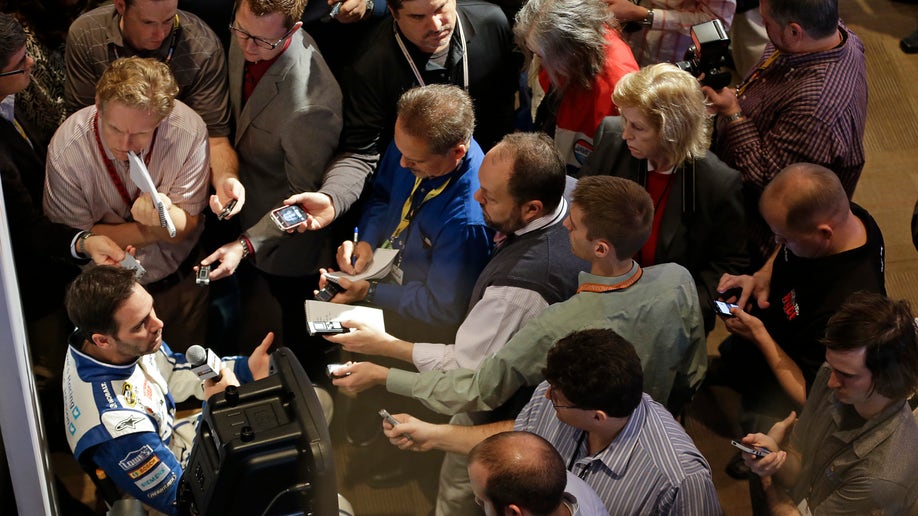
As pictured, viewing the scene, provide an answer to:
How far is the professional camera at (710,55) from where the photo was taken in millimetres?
3373

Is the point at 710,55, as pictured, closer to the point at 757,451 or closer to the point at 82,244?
the point at 757,451

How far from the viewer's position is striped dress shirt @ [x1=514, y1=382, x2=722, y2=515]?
227 cm

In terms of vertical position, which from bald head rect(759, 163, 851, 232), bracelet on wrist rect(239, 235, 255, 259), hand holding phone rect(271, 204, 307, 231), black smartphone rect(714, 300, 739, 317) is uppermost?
bald head rect(759, 163, 851, 232)

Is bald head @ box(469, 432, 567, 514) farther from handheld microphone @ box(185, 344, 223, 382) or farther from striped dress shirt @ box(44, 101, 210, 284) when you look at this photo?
striped dress shirt @ box(44, 101, 210, 284)

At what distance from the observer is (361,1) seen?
349 centimetres

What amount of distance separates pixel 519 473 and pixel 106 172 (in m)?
1.82

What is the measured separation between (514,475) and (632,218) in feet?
2.88

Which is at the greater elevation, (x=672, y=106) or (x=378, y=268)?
(x=672, y=106)

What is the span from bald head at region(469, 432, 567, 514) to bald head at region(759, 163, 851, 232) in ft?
3.95

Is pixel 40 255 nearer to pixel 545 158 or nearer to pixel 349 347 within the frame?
pixel 349 347

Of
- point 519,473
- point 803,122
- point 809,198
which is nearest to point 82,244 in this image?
point 519,473

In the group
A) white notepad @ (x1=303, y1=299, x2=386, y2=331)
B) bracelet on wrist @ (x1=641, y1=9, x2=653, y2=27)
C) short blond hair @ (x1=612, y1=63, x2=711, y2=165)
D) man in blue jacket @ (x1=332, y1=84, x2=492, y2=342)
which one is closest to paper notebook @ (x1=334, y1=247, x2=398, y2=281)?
man in blue jacket @ (x1=332, y1=84, x2=492, y2=342)

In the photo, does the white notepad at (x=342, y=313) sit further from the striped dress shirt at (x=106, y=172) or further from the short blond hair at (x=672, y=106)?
the short blond hair at (x=672, y=106)

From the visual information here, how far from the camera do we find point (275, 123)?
3262mm
